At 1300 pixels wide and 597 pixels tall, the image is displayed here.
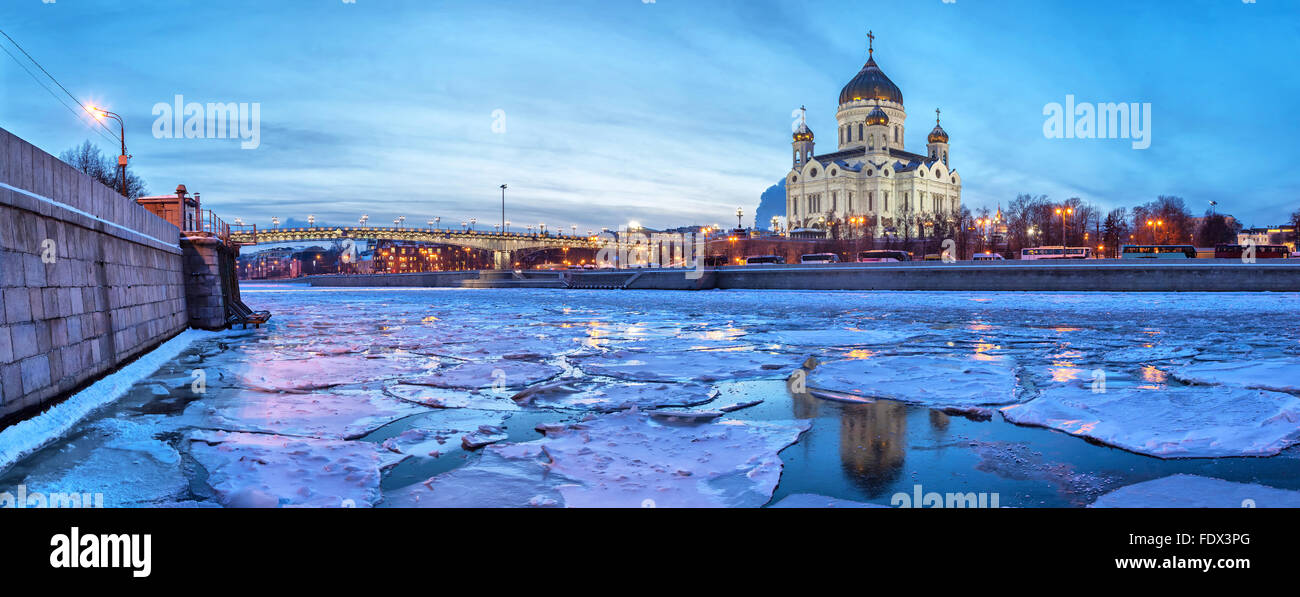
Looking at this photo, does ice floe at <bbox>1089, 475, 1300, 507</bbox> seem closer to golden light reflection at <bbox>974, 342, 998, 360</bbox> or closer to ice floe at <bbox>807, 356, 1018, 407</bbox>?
ice floe at <bbox>807, 356, 1018, 407</bbox>

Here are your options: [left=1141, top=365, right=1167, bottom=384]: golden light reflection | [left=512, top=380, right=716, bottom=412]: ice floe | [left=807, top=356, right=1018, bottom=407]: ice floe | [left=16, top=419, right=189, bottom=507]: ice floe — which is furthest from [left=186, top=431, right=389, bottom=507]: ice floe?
[left=1141, top=365, right=1167, bottom=384]: golden light reflection

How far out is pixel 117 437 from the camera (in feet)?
18.1

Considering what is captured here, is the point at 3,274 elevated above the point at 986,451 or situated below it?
above

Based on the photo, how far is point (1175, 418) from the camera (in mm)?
5641

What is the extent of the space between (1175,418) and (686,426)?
12.4 feet

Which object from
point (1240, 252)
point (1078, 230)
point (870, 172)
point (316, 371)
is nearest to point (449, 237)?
point (870, 172)

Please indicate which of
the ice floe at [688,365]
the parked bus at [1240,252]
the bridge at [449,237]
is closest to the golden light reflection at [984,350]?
the ice floe at [688,365]

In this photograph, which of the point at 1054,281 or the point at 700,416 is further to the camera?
the point at 1054,281

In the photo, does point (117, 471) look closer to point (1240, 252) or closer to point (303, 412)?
point (303, 412)

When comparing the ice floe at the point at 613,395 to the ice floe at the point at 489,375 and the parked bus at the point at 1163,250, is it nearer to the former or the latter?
the ice floe at the point at 489,375

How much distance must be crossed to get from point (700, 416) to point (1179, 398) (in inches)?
166

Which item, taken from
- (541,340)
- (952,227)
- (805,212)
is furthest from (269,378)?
(805,212)

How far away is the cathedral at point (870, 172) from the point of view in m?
118
